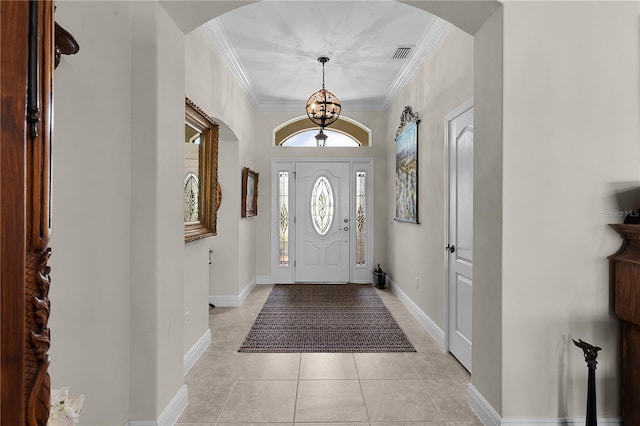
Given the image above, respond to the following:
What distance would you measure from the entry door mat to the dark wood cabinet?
5.03 ft

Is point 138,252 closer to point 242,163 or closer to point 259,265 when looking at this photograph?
point 242,163

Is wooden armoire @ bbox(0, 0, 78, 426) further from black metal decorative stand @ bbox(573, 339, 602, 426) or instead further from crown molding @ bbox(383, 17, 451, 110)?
crown molding @ bbox(383, 17, 451, 110)

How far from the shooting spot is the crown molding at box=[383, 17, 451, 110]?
325 centimetres

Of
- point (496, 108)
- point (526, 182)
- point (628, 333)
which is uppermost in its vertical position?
point (496, 108)

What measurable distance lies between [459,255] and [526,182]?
1.14 m

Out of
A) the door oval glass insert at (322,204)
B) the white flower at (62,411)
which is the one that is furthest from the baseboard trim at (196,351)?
the door oval glass insert at (322,204)

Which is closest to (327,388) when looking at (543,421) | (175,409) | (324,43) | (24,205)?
(175,409)

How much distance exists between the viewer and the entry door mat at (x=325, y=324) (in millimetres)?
3229

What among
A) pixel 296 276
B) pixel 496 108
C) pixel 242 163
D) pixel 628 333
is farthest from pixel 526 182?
pixel 296 276

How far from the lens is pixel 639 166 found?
1891mm

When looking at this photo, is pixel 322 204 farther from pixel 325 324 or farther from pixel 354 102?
pixel 325 324

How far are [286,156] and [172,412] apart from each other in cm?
435

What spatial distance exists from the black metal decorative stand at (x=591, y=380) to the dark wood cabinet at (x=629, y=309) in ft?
0.74

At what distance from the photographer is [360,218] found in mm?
6000
